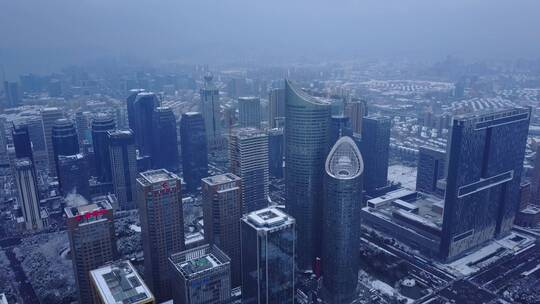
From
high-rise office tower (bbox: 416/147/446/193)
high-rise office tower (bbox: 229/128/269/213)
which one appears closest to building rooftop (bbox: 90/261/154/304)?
high-rise office tower (bbox: 229/128/269/213)

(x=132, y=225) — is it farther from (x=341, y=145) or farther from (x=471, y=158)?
(x=471, y=158)

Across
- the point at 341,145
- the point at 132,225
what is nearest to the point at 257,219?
the point at 341,145

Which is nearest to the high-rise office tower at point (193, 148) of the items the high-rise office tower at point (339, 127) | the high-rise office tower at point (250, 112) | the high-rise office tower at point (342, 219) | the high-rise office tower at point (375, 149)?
the high-rise office tower at point (250, 112)

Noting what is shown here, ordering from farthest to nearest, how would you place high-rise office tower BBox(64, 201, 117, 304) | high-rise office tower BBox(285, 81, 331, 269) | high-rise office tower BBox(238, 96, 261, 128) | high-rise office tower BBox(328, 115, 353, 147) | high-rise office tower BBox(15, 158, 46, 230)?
1. high-rise office tower BBox(238, 96, 261, 128)
2. high-rise office tower BBox(328, 115, 353, 147)
3. high-rise office tower BBox(15, 158, 46, 230)
4. high-rise office tower BBox(285, 81, 331, 269)
5. high-rise office tower BBox(64, 201, 117, 304)

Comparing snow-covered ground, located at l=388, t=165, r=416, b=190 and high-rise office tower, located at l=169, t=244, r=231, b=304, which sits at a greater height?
high-rise office tower, located at l=169, t=244, r=231, b=304

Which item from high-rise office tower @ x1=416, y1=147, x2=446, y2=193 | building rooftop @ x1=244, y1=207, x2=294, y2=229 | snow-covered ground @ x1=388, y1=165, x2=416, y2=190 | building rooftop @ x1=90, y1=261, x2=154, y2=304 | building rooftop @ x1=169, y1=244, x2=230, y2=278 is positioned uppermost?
building rooftop @ x1=244, y1=207, x2=294, y2=229

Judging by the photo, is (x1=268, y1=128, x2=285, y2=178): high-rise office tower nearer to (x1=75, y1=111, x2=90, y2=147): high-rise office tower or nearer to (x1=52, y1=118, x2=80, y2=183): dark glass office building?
(x1=52, y1=118, x2=80, y2=183): dark glass office building

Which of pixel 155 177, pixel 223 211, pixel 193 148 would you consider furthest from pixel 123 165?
pixel 223 211
